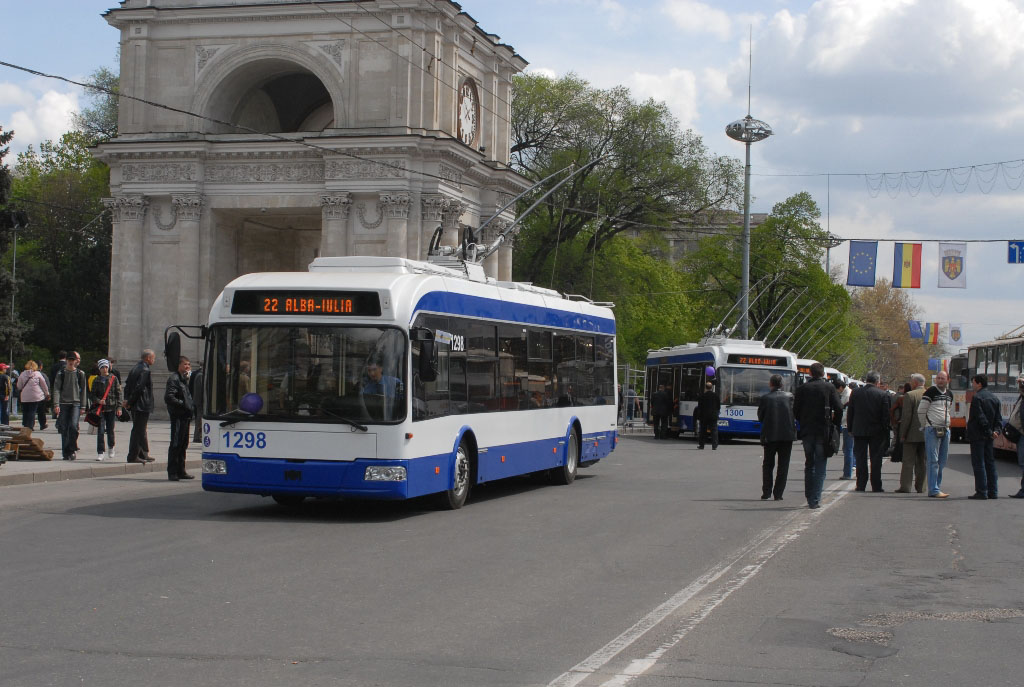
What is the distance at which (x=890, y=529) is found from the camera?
14453 mm

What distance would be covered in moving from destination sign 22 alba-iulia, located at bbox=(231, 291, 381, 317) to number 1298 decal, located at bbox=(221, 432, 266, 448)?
1.30 meters

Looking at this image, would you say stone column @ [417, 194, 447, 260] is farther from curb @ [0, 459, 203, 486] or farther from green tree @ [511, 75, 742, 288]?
curb @ [0, 459, 203, 486]

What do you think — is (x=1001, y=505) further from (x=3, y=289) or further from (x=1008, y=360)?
(x=3, y=289)

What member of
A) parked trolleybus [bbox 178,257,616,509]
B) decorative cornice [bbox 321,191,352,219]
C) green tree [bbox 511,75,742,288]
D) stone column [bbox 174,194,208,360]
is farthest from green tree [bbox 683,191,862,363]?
parked trolleybus [bbox 178,257,616,509]

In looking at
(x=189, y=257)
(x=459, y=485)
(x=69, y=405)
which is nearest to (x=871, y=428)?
(x=459, y=485)

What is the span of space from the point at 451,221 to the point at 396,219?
2.94 m

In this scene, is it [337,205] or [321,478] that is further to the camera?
[337,205]

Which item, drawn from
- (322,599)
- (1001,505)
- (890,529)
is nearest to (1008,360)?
(1001,505)

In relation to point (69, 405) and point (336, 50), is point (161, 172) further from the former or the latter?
point (69, 405)

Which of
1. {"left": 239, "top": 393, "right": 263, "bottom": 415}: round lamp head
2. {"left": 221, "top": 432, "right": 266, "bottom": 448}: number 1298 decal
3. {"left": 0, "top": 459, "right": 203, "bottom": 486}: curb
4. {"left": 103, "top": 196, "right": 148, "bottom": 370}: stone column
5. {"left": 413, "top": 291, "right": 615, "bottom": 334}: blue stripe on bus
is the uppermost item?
{"left": 103, "top": 196, "right": 148, "bottom": 370}: stone column

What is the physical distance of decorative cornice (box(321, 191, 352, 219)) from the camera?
48.2m

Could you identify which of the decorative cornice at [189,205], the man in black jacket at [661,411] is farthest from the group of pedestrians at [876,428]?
the decorative cornice at [189,205]

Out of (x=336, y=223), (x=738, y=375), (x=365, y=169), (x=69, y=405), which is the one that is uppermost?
(x=365, y=169)

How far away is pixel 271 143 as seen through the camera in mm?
49062
